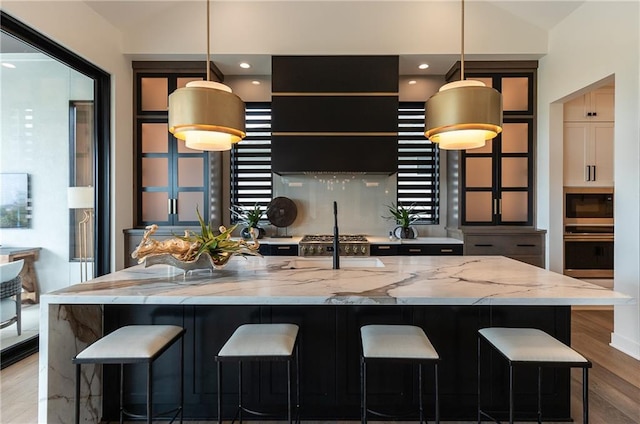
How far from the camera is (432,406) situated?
1.95 metres

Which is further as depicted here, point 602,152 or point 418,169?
point 418,169

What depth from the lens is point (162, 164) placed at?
411cm

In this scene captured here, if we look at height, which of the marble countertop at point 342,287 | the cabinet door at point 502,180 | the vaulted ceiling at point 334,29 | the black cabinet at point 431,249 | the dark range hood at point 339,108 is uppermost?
the vaulted ceiling at point 334,29

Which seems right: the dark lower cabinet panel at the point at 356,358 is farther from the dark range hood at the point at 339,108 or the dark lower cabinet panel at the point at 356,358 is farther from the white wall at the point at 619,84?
the dark range hood at the point at 339,108

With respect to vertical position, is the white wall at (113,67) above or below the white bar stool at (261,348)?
above

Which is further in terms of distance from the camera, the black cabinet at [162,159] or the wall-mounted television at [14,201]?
the black cabinet at [162,159]

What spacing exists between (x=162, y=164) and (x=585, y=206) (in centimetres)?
529

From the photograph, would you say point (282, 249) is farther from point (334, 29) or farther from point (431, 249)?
point (334, 29)

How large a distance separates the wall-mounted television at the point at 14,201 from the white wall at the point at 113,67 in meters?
0.73

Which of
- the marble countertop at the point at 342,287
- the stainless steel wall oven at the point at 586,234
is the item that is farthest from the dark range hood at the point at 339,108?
the stainless steel wall oven at the point at 586,234

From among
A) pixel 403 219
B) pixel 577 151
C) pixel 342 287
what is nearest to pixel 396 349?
pixel 342 287

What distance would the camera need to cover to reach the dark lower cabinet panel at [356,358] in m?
1.92

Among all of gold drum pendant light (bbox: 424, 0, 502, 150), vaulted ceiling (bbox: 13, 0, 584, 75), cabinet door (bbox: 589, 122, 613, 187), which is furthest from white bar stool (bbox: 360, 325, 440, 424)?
cabinet door (bbox: 589, 122, 613, 187)

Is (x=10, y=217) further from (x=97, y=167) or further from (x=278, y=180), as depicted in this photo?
(x=278, y=180)
